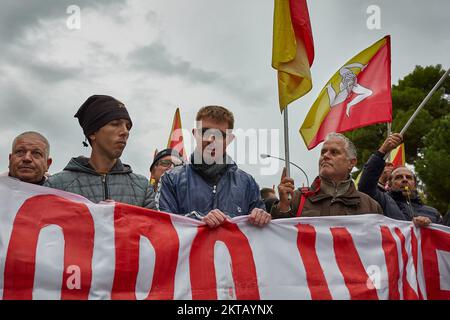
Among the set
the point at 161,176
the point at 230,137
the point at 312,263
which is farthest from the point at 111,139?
the point at 312,263

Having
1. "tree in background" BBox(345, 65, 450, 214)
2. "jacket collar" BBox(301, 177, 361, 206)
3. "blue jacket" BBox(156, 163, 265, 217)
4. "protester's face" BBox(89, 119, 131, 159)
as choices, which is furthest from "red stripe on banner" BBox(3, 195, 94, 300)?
"tree in background" BBox(345, 65, 450, 214)

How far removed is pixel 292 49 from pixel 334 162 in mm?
1441

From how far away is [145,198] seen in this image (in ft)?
12.3

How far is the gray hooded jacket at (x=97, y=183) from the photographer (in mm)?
3602

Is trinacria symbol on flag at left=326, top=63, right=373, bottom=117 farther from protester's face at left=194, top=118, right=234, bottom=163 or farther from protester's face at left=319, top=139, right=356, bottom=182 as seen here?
protester's face at left=194, top=118, right=234, bottom=163

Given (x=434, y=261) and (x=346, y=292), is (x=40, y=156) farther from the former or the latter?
(x=434, y=261)

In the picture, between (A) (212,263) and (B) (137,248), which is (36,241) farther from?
(A) (212,263)

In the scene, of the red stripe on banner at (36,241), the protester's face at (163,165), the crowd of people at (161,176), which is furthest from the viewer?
the protester's face at (163,165)

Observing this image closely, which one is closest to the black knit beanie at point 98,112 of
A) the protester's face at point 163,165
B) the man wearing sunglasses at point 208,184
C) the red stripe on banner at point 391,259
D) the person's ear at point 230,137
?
the man wearing sunglasses at point 208,184

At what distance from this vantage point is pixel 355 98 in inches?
280

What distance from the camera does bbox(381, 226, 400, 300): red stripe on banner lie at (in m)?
3.78

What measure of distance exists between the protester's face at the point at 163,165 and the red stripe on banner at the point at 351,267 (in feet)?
8.29

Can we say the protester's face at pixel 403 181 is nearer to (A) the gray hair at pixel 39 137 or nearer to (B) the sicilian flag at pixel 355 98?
(B) the sicilian flag at pixel 355 98

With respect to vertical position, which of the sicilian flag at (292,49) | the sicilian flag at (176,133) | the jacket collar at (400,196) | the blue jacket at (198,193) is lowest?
the blue jacket at (198,193)
